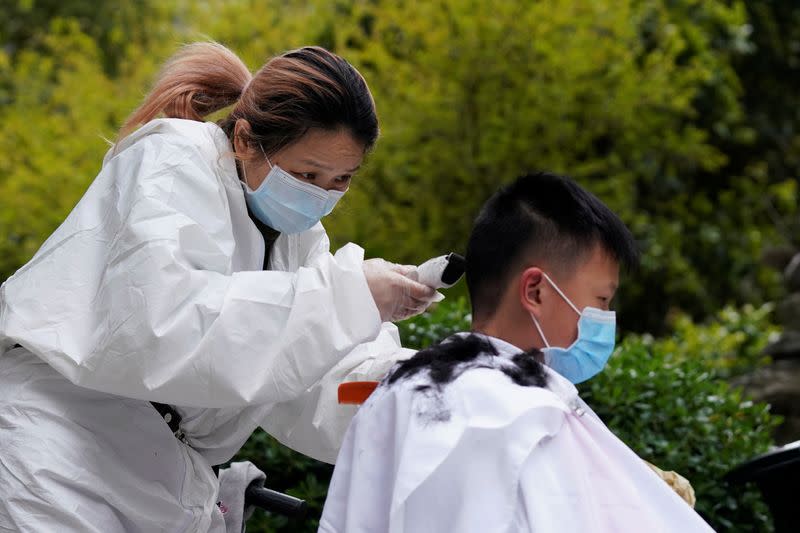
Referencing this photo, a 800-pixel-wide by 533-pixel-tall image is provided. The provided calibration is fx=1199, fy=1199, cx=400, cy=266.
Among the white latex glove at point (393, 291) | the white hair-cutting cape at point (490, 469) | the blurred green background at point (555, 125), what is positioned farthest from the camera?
the blurred green background at point (555, 125)

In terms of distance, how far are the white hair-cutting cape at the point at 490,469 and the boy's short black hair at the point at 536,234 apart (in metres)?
0.24

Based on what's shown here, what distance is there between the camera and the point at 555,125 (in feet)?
28.3

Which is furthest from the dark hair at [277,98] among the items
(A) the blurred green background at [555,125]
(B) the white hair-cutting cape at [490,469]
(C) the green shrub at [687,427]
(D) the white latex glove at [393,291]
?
(A) the blurred green background at [555,125]

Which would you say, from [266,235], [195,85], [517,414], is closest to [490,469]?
[517,414]

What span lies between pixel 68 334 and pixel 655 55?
710 cm

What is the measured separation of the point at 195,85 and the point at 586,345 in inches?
46.9

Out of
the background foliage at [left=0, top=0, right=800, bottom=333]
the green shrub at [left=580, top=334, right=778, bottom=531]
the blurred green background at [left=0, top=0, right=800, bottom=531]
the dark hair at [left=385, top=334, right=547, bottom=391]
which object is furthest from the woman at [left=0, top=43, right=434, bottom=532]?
the background foliage at [left=0, top=0, right=800, bottom=333]

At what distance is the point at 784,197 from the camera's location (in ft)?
33.0

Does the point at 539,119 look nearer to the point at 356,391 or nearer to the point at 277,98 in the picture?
the point at 277,98

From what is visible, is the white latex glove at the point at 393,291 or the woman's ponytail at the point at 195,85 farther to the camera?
the woman's ponytail at the point at 195,85

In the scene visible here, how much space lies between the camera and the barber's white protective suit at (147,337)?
92.4 inches

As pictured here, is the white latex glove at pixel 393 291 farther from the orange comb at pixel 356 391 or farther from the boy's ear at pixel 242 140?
the boy's ear at pixel 242 140

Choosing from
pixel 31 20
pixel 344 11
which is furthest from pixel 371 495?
pixel 31 20

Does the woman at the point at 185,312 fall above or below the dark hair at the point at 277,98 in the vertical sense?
below
